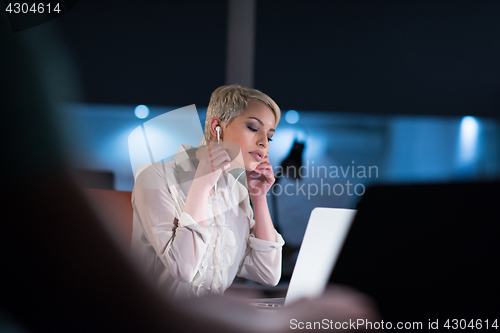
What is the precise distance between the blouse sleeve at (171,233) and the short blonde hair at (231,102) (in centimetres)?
18

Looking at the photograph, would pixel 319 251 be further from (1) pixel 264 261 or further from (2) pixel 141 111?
(2) pixel 141 111

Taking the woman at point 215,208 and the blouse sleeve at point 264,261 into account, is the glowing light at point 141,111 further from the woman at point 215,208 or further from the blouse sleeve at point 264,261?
the blouse sleeve at point 264,261

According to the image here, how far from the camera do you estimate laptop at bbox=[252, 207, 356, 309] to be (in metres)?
0.76

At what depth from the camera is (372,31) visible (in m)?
A: 0.93

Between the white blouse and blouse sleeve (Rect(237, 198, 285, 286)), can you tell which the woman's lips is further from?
blouse sleeve (Rect(237, 198, 285, 286))

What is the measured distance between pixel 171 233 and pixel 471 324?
2.28ft

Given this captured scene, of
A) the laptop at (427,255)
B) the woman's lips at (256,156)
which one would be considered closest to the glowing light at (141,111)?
the woman's lips at (256,156)

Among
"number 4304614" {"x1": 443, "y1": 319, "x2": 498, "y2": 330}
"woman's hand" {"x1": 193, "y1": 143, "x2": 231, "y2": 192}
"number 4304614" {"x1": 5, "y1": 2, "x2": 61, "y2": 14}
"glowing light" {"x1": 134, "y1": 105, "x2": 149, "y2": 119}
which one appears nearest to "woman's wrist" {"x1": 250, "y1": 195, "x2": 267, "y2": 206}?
"woman's hand" {"x1": 193, "y1": 143, "x2": 231, "y2": 192}

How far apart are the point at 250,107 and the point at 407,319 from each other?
23.5 inches

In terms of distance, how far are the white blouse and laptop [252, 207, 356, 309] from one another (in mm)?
102

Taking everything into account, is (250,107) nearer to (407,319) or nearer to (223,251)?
(223,251)

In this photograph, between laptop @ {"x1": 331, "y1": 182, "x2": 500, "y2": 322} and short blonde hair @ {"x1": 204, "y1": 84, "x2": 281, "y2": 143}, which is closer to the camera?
laptop @ {"x1": 331, "y1": 182, "x2": 500, "y2": 322}

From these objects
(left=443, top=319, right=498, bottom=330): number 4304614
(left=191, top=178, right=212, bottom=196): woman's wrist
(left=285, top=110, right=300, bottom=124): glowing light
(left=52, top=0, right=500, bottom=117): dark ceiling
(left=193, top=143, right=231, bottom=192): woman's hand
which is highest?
(left=52, top=0, right=500, bottom=117): dark ceiling

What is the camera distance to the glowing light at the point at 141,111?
861 mm
